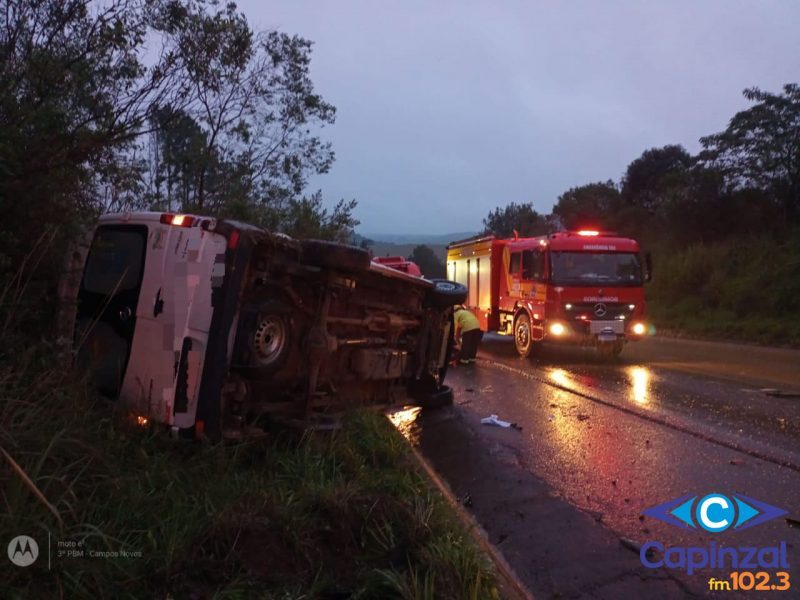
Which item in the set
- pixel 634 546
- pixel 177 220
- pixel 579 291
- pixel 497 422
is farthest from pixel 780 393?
pixel 177 220

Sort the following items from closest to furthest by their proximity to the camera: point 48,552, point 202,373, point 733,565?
1. point 48,552
2. point 733,565
3. point 202,373

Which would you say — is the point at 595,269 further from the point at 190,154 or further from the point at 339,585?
the point at 339,585

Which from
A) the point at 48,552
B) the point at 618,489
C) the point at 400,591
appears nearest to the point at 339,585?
the point at 400,591

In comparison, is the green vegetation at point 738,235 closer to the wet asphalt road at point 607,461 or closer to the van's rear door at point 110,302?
the wet asphalt road at point 607,461

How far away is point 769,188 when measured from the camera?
2641cm

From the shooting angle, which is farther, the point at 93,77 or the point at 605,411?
the point at 605,411

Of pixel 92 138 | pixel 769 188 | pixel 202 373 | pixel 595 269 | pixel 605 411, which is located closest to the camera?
pixel 202 373

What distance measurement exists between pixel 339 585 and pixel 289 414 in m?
2.36

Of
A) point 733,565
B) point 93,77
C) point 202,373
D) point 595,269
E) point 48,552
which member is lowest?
point 733,565

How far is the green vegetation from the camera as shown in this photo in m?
21.9

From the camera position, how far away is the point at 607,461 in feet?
22.0

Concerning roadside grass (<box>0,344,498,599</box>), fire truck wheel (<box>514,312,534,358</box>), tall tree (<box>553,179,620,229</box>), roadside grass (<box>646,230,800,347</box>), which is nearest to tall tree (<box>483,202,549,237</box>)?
tall tree (<box>553,179,620,229</box>)

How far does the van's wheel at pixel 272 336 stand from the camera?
5.38m
